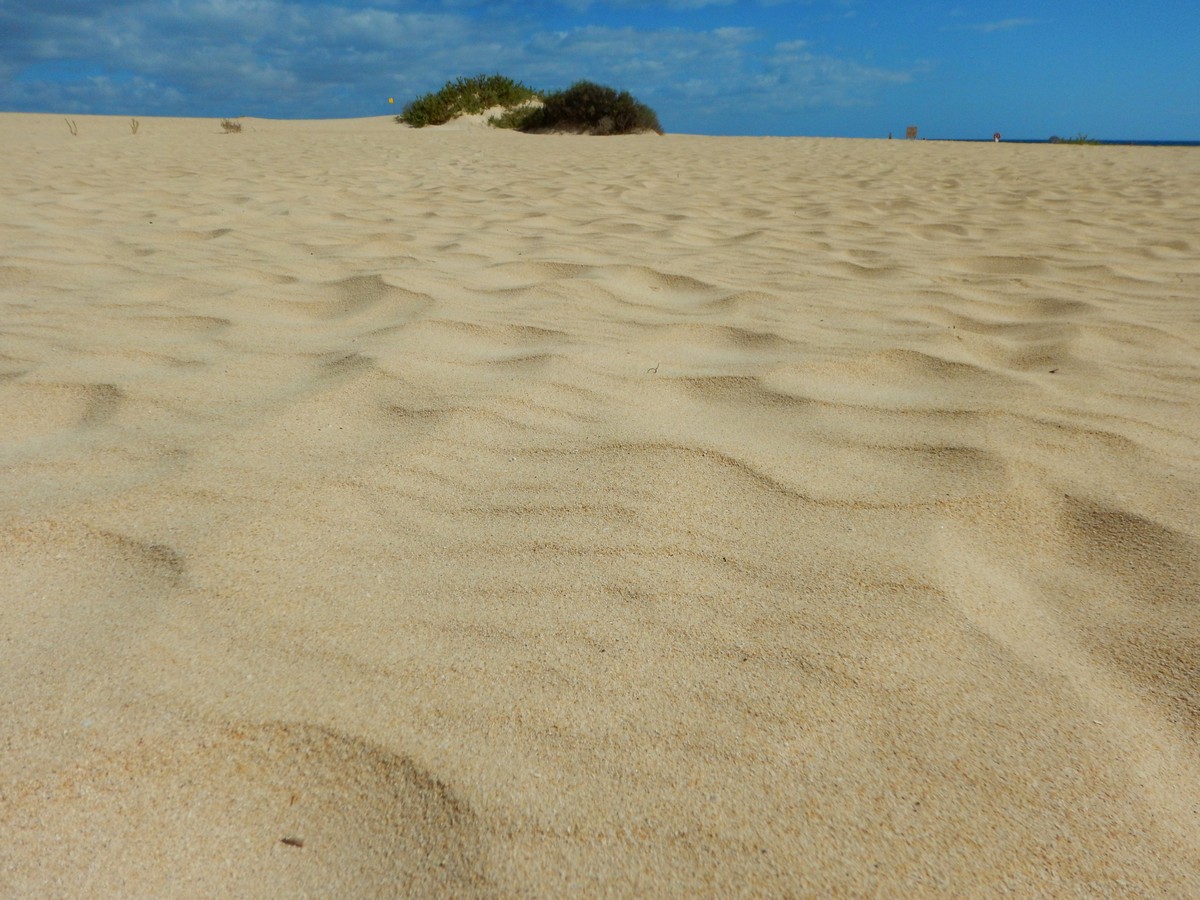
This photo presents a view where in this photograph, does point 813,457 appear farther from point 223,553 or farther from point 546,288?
point 546,288

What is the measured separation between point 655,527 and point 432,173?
18.3 ft

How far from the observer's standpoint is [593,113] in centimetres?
1409

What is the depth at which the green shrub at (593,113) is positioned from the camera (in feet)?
46.1

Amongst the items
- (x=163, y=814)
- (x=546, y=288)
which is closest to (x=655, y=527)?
(x=163, y=814)

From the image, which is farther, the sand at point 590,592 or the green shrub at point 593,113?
the green shrub at point 593,113

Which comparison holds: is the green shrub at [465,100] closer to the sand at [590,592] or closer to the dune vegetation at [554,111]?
the dune vegetation at [554,111]

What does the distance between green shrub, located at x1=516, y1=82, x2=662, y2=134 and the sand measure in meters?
12.7

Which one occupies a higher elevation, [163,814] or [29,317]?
[29,317]

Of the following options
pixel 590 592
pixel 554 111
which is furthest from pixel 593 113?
pixel 590 592

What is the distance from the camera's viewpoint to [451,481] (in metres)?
1.30

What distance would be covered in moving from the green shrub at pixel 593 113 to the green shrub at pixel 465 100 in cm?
139

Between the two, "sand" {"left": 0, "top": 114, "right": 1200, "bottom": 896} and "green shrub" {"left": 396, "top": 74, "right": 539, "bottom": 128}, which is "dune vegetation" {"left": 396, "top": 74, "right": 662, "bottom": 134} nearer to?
"green shrub" {"left": 396, "top": 74, "right": 539, "bottom": 128}

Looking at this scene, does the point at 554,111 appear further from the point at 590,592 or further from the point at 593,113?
the point at 590,592

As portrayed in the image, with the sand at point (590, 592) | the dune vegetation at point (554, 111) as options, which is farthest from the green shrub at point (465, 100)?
the sand at point (590, 592)
